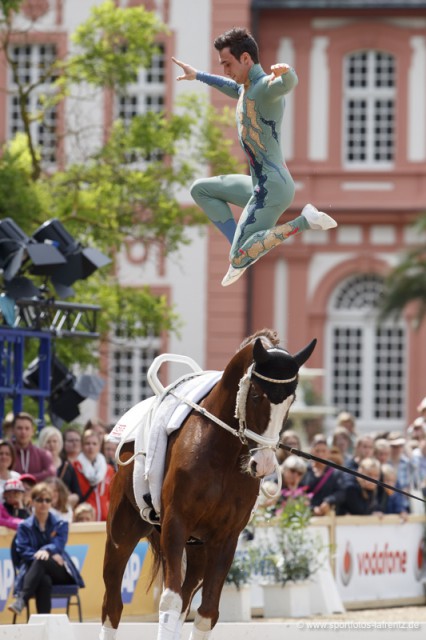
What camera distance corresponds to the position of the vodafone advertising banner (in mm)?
17094

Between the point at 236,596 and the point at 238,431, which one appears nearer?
the point at 238,431

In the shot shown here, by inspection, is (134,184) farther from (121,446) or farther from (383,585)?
(121,446)

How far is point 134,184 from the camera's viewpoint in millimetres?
23203

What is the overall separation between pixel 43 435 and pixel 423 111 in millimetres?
21384

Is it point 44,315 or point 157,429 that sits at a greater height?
point 44,315

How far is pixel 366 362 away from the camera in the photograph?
35250 millimetres

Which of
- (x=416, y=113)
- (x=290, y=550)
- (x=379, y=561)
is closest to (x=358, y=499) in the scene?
(x=379, y=561)

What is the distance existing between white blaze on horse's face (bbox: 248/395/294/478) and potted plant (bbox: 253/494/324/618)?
22.7 feet

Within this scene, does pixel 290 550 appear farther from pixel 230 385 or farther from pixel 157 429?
pixel 230 385

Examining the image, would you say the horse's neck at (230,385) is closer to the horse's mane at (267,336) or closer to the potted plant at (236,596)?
the horse's mane at (267,336)

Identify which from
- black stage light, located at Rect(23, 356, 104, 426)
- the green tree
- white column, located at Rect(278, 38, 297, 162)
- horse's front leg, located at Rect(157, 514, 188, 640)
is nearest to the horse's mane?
horse's front leg, located at Rect(157, 514, 188, 640)

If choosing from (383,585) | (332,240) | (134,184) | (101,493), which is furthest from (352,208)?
(101,493)

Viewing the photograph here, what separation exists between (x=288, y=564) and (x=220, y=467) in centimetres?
699

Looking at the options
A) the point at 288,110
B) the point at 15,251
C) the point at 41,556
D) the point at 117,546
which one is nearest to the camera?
the point at 117,546
